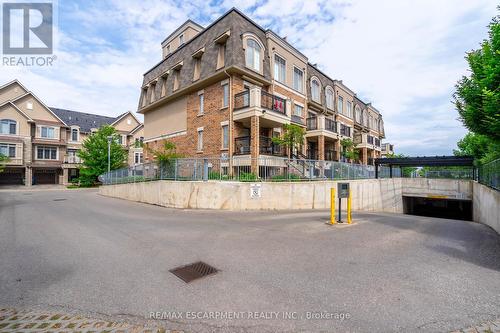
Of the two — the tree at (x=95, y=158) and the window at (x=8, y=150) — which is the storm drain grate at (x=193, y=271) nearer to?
the tree at (x=95, y=158)

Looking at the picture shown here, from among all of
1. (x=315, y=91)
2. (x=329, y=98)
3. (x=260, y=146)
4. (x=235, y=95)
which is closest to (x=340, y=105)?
(x=329, y=98)

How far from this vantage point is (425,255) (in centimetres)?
549

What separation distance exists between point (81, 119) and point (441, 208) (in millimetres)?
60747

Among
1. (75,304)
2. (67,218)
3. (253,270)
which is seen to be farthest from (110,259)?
(67,218)

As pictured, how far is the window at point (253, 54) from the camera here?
16.2m

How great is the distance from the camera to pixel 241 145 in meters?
16.0

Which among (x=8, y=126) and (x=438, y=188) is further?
(x=8, y=126)

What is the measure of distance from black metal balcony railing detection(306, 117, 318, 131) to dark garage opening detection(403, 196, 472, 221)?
15351 millimetres

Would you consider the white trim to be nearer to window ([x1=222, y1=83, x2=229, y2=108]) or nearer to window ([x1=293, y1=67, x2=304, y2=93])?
window ([x1=222, y1=83, x2=229, y2=108])

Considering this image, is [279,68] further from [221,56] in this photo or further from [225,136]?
[225,136]

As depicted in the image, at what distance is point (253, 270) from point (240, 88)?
1406 centimetres

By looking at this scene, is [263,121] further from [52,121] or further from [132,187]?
[52,121]

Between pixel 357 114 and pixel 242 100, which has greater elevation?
pixel 357 114
